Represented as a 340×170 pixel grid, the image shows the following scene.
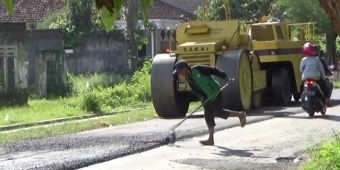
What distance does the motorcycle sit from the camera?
1636cm

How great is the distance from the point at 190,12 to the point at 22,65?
26.1m

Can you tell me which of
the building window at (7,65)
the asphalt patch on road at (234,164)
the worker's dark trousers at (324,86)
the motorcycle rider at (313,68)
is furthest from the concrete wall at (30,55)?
the asphalt patch on road at (234,164)

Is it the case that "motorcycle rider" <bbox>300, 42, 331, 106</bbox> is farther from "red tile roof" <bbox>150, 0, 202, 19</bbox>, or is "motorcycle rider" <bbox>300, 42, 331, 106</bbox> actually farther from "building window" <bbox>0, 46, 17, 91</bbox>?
"red tile roof" <bbox>150, 0, 202, 19</bbox>

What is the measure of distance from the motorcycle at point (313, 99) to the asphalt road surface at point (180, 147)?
0.69 feet

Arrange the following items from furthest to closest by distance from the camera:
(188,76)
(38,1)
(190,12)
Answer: (190,12) < (38,1) < (188,76)

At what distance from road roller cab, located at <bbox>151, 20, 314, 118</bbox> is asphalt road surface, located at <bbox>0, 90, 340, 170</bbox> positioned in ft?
6.19

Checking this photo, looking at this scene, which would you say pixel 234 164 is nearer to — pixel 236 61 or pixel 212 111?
pixel 212 111

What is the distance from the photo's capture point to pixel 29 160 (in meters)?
11.0

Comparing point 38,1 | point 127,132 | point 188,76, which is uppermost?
point 38,1

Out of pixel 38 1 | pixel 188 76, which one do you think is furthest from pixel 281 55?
pixel 38 1

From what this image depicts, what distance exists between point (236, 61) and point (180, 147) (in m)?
6.16

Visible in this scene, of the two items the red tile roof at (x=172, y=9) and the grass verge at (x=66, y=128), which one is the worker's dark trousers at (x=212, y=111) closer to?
the grass verge at (x=66, y=128)

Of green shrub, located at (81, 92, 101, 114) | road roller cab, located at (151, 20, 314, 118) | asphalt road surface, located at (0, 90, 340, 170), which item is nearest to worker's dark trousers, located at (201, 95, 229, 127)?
asphalt road surface, located at (0, 90, 340, 170)

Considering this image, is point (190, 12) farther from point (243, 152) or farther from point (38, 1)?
point (243, 152)
